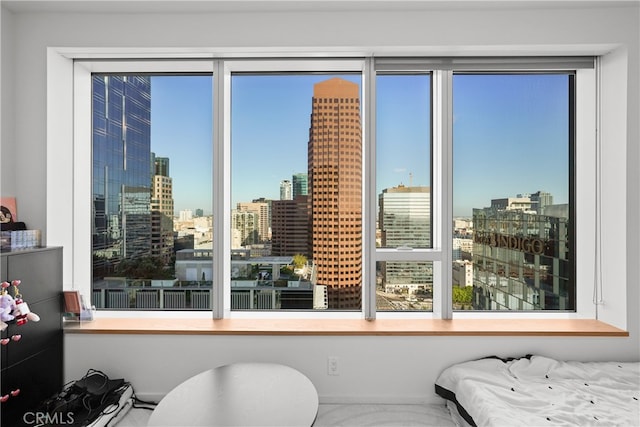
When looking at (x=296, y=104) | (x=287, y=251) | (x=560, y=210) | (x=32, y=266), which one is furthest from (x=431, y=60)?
(x=32, y=266)

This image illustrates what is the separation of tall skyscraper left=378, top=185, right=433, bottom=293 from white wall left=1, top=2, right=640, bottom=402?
17.5 inches

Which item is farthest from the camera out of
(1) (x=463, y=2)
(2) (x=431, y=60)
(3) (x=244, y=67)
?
(3) (x=244, y=67)

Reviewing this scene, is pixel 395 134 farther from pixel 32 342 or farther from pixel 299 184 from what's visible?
pixel 32 342

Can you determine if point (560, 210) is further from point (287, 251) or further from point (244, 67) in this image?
point (244, 67)

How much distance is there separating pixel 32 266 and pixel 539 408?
115 inches

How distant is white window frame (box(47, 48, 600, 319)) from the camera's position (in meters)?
2.27

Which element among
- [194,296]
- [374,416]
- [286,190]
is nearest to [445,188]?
[286,190]

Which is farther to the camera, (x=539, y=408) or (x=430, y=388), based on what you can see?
(x=430, y=388)

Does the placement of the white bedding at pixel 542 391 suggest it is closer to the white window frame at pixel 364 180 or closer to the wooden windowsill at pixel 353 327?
the wooden windowsill at pixel 353 327

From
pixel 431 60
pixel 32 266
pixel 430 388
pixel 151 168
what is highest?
pixel 431 60

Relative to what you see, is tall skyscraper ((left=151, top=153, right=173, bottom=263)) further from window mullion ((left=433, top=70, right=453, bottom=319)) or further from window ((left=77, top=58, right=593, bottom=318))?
window mullion ((left=433, top=70, right=453, bottom=319))

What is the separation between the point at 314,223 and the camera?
2.49 meters

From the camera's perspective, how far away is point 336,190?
2467 millimetres

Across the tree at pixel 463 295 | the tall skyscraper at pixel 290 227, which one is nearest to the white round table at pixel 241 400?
the tall skyscraper at pixel 290 227
